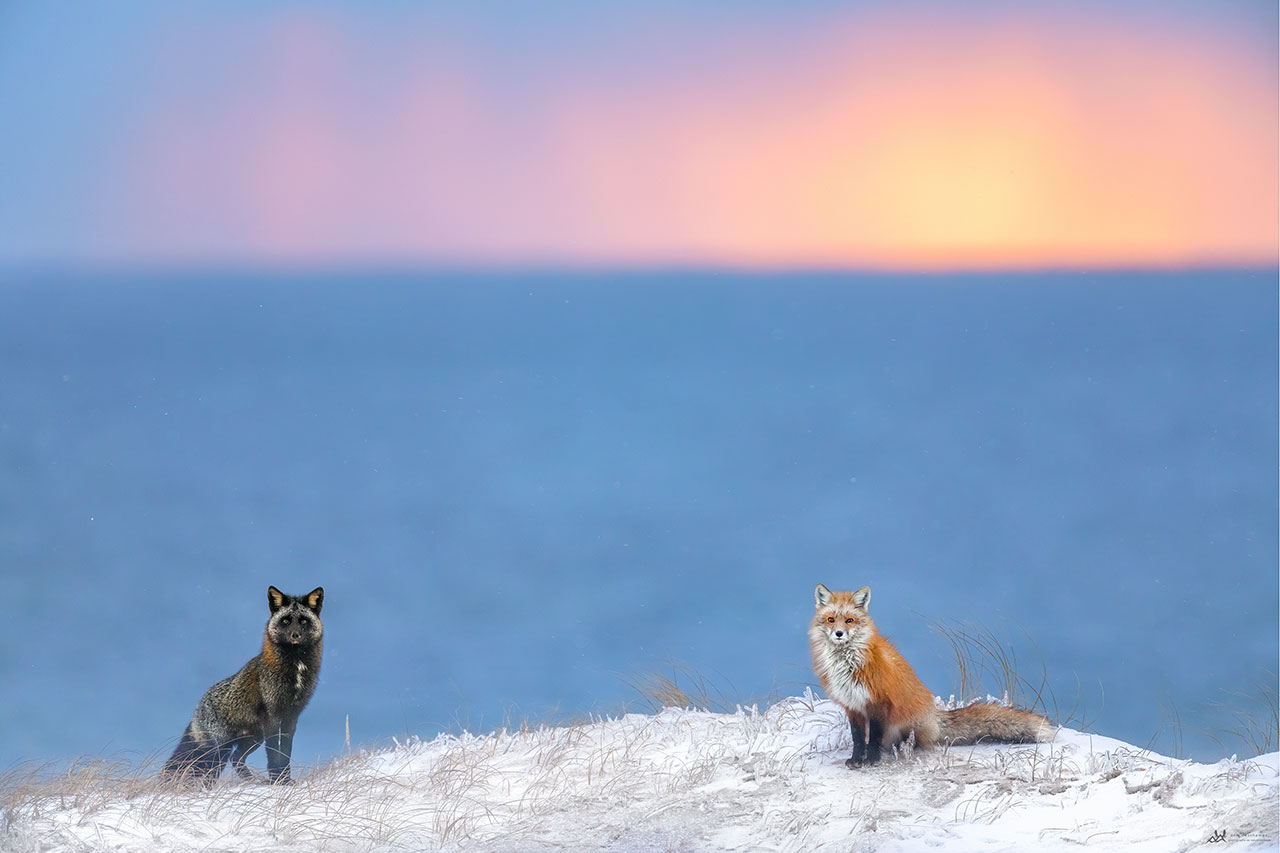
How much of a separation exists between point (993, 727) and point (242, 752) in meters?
4.19

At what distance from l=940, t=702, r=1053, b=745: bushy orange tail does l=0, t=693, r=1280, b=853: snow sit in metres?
0.07

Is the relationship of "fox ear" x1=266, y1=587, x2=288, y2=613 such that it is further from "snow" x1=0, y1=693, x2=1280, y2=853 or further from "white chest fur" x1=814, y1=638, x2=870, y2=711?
"white chest fur" x1=814, y1=638, x2=870, y2=711

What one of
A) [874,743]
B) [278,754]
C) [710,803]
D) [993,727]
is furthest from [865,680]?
[278,754]

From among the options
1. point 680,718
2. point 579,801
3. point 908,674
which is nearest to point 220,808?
point 579,801

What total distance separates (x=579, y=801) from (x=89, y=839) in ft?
7.80

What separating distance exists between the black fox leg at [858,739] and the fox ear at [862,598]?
574mm

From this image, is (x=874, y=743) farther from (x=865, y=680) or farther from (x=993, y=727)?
(x=993, y=727)

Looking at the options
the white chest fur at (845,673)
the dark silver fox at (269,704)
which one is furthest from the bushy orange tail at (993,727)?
the dark silver fox at (269,704)

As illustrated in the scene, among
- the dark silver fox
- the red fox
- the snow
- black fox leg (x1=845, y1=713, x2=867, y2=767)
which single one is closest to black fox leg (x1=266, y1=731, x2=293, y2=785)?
the dark silver fox

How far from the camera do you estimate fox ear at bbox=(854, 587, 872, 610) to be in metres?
6.32

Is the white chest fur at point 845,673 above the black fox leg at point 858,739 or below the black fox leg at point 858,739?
above

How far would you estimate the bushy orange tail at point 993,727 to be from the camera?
6547mm

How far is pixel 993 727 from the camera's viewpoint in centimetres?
657

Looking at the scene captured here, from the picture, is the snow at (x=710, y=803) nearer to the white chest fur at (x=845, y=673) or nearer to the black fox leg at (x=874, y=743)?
the black fox leg at (x=874, y=743)
